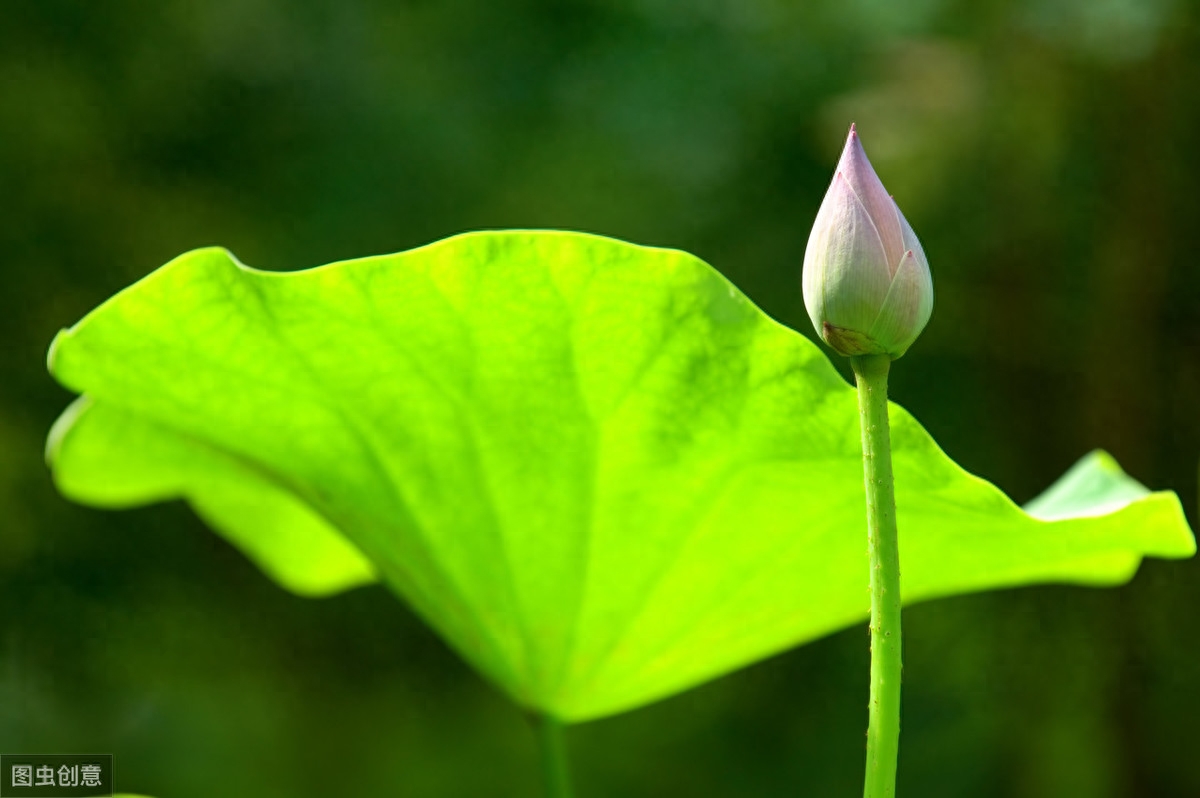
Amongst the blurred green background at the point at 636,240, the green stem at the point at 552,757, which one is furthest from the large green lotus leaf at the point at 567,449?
the blurred green background at the point at 636,240

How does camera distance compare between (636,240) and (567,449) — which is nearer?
(567,449)

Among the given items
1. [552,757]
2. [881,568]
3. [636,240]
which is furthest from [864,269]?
[636,240]

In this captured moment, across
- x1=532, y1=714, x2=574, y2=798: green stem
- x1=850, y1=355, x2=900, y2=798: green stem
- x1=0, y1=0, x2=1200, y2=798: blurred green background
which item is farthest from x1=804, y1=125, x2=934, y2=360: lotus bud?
x1=0, y1=0, x2=1200, y2=798: blurred green background

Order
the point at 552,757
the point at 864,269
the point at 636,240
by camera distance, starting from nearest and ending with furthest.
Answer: the point at 864,269
the point at 552,757
the point at 636,240

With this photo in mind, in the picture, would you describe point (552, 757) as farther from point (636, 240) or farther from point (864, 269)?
point (636, 240)

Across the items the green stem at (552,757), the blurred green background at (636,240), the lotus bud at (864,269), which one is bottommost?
the green stem at (552,757)

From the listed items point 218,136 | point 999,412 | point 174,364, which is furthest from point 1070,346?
point 174,364

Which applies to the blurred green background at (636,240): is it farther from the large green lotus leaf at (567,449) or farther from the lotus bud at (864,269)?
the lotus bud at (864,269)

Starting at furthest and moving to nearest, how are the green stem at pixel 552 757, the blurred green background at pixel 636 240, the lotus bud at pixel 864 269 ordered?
the blurred green background at pixel 636 240 < the green stem at pixel 552 757 < the lotus bud at pixel 864 269
